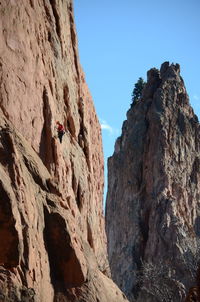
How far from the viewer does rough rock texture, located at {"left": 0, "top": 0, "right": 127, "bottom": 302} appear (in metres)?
19.4

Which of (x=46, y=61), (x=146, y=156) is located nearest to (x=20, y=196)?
(x=46, y=61)

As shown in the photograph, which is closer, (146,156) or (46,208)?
(46,208)

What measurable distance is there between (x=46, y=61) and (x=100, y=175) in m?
12.5

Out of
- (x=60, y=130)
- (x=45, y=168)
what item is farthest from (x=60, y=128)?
(x=45, y=168)

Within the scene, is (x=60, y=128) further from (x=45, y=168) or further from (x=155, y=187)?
(x=155, y=187)

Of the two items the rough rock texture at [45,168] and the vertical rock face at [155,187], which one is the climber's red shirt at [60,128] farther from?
the vertical rock face at [155,187]

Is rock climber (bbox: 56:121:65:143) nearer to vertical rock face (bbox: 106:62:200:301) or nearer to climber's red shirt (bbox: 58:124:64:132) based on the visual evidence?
climber's red shirt (bbox: 58:124:64:132)

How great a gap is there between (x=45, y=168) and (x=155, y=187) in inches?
1719

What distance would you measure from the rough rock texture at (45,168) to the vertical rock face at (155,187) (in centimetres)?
2861

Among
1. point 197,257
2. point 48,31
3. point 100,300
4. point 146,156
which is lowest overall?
point 100,300

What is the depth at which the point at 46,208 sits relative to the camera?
22000mm

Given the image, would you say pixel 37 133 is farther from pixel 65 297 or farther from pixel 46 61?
pixel 65 297

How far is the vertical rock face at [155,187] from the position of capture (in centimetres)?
6222

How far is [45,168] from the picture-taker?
79.5 feet
